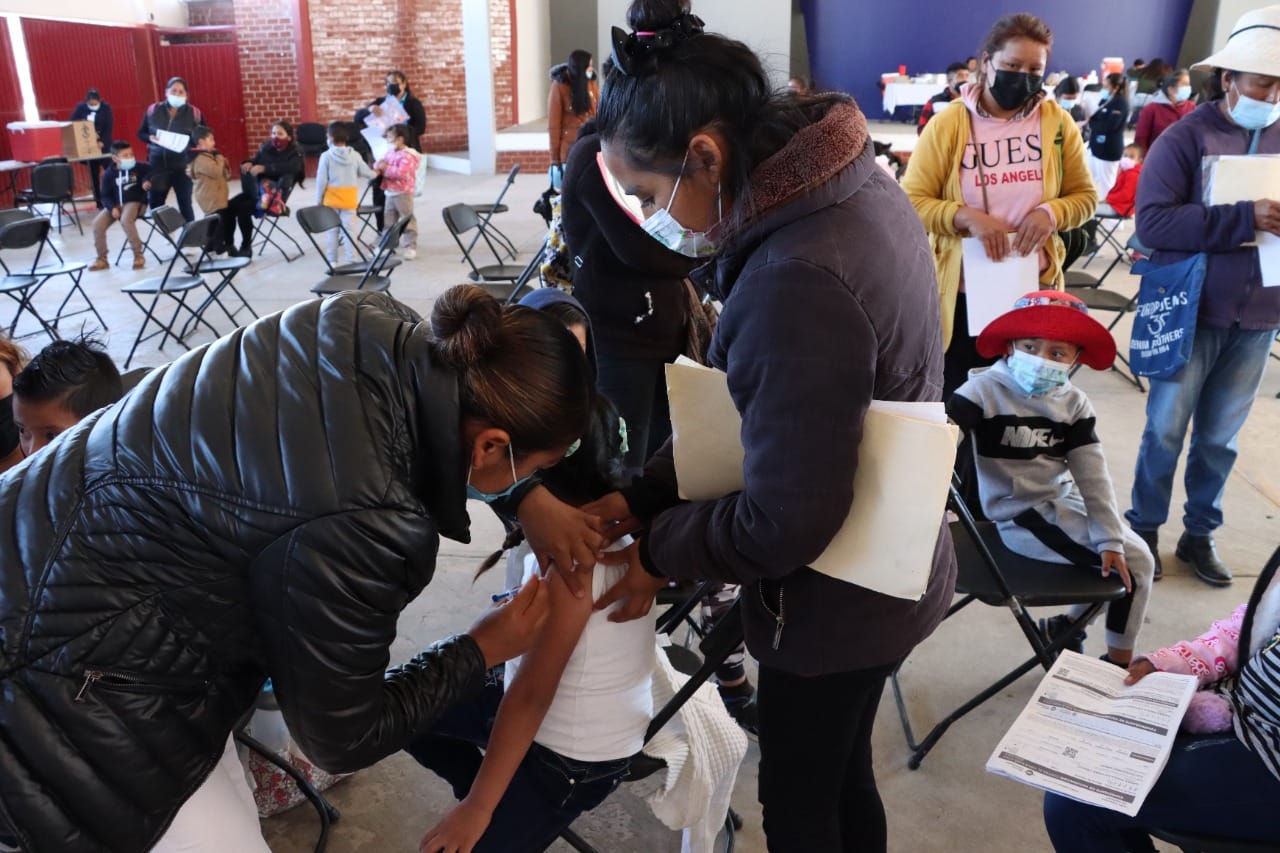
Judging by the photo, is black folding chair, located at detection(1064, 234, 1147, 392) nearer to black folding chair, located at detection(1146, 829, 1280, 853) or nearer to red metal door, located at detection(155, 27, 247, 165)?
black folding chair, located at detection(1146, 829, 1280, 853)

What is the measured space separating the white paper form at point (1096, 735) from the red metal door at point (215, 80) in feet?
46.8

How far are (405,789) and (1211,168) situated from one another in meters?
2.65

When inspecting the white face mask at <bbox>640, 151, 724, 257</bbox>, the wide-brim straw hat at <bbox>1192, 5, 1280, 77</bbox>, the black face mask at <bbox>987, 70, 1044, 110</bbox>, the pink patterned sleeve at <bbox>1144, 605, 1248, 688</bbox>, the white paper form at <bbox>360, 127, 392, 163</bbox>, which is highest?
the wide-brim straw hat at <bbox>1192, 5, 1280, 77</bbox>

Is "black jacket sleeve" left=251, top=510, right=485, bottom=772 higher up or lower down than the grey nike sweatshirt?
higher up

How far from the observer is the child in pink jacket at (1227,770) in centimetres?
152

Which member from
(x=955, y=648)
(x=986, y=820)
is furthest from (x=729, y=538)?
(x=955, y=648)

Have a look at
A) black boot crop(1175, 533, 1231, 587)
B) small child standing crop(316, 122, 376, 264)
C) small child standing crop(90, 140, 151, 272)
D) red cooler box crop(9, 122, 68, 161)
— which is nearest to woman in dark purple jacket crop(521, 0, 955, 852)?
black boot crop(1175, 533, 1231, 587)

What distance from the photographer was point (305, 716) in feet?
3.62

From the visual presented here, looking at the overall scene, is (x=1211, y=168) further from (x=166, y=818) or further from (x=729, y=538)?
(x=166, y=818)

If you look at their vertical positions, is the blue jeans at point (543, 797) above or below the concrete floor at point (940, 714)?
above

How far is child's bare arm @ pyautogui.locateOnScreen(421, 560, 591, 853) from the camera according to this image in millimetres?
1421

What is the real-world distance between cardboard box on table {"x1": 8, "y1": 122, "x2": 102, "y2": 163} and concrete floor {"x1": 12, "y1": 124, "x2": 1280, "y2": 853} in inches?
372

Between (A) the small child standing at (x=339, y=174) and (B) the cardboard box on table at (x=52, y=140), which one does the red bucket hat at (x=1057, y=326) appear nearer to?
(A) the small child standing at (x=339, y=174)

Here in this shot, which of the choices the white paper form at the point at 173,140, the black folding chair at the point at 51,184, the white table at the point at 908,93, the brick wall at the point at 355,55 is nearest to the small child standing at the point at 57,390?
the white paper form at the point at 173,140
